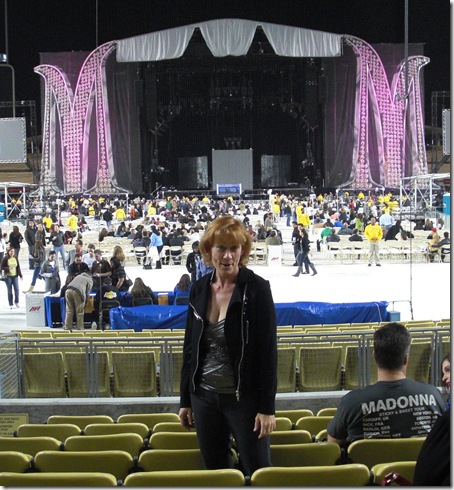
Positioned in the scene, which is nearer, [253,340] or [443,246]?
[253,340]

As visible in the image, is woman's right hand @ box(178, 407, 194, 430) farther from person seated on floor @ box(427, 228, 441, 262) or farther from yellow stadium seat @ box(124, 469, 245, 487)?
person seated on floor @ box(427, 228, 441, 262)

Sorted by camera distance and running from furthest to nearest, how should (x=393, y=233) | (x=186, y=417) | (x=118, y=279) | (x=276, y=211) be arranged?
(x=276, y=211)
(x=393, y=233)
(x=118, y=279)
(x=186, y=417)

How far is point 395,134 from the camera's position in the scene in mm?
23281

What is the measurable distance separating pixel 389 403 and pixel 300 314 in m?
6.47

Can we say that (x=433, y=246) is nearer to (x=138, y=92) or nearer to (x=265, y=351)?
(x=265, y=351)

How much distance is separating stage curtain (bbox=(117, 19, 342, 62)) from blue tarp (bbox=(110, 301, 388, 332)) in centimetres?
1360

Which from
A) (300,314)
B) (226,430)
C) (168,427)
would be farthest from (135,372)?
(300,314)

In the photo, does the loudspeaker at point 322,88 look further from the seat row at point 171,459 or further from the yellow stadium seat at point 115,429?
the seat row at point 171,459

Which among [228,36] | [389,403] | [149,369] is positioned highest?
[228,36]

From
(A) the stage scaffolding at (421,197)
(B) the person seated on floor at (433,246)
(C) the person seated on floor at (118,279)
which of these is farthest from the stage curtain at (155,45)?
(C) the person seated on floor at (118,279)

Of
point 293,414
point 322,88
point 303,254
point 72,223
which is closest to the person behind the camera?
point 293,414

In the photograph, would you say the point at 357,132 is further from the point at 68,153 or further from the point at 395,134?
the point at 68,153

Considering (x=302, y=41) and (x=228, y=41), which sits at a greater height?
(x=228, y=41)

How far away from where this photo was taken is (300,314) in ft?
30.9
